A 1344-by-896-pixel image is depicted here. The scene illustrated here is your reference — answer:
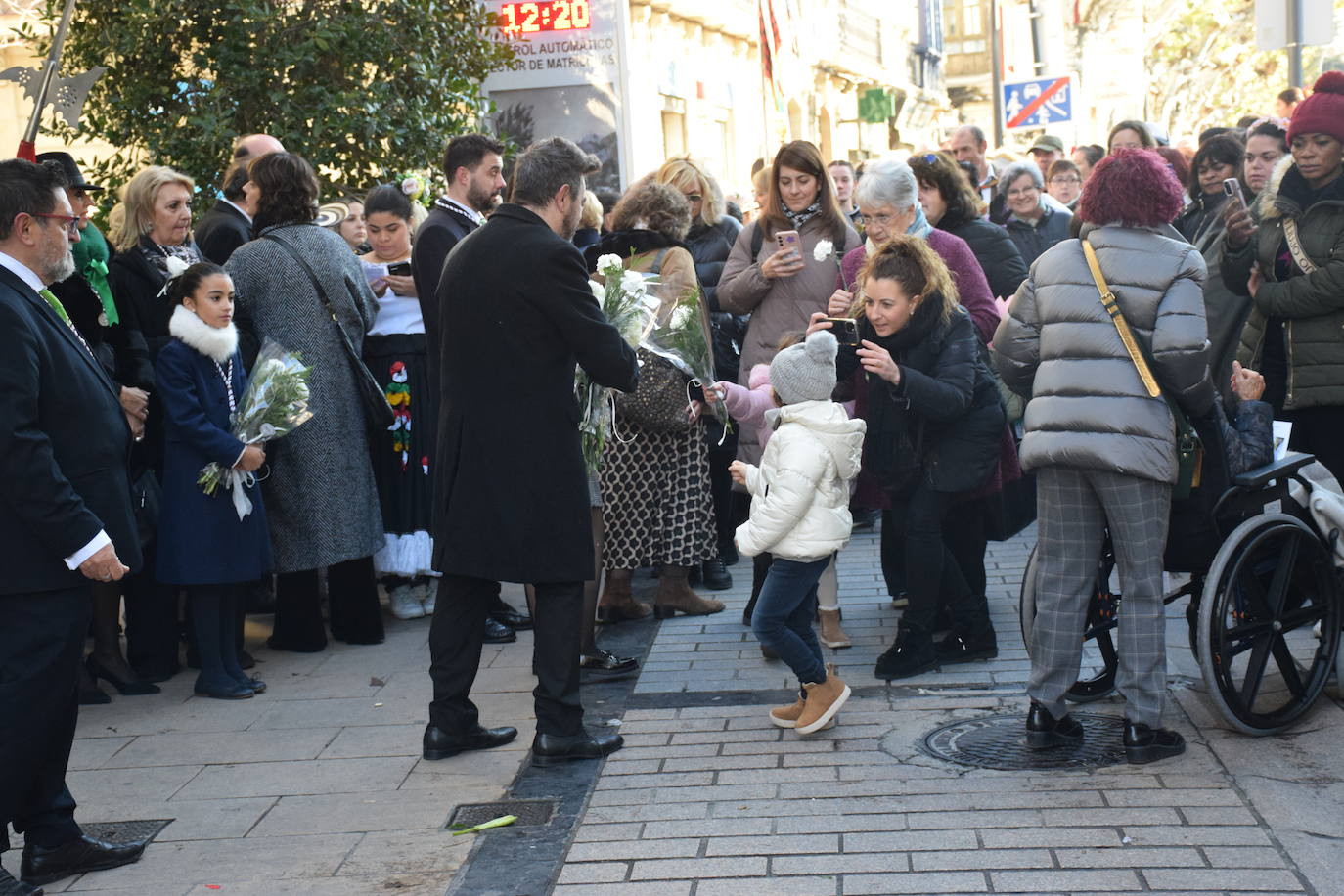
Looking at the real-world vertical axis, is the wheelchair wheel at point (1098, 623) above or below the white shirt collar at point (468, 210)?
below

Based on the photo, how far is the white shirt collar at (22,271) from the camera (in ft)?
15.0

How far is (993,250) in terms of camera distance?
321 inches

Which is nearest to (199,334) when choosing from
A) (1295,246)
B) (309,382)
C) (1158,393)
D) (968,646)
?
(309,382)

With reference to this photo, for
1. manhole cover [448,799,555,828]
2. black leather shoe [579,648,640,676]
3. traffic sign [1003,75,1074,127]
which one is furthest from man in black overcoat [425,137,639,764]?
traffic sign [1003,75,1074,127]

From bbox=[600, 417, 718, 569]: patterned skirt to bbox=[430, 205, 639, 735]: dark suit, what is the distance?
183 cm

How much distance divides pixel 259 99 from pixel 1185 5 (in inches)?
1340

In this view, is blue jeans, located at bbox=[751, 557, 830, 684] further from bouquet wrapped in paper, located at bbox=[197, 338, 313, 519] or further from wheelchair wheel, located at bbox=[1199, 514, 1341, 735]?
bouquet wrapped in paper, located at bbox=[197, 338, 313, 519]

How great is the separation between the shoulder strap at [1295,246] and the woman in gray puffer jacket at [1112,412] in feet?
4.40

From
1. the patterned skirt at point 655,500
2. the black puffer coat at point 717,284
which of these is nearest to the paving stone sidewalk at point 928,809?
the patterned skirt at point 655,500

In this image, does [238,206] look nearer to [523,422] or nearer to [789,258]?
[789,258]

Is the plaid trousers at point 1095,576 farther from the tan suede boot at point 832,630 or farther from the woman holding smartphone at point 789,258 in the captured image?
the woman holding smartphone at point 789,258

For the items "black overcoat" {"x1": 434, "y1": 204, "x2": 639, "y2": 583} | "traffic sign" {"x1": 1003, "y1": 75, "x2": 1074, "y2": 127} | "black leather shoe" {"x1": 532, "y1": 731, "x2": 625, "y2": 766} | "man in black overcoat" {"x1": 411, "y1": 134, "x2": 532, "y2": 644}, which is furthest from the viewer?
"traffic sign" {"x1": 1003, "y1": 75, "x2": 1074, "y2": 127}

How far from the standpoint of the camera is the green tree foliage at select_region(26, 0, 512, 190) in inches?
364

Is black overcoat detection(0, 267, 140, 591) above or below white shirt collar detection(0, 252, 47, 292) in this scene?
below
